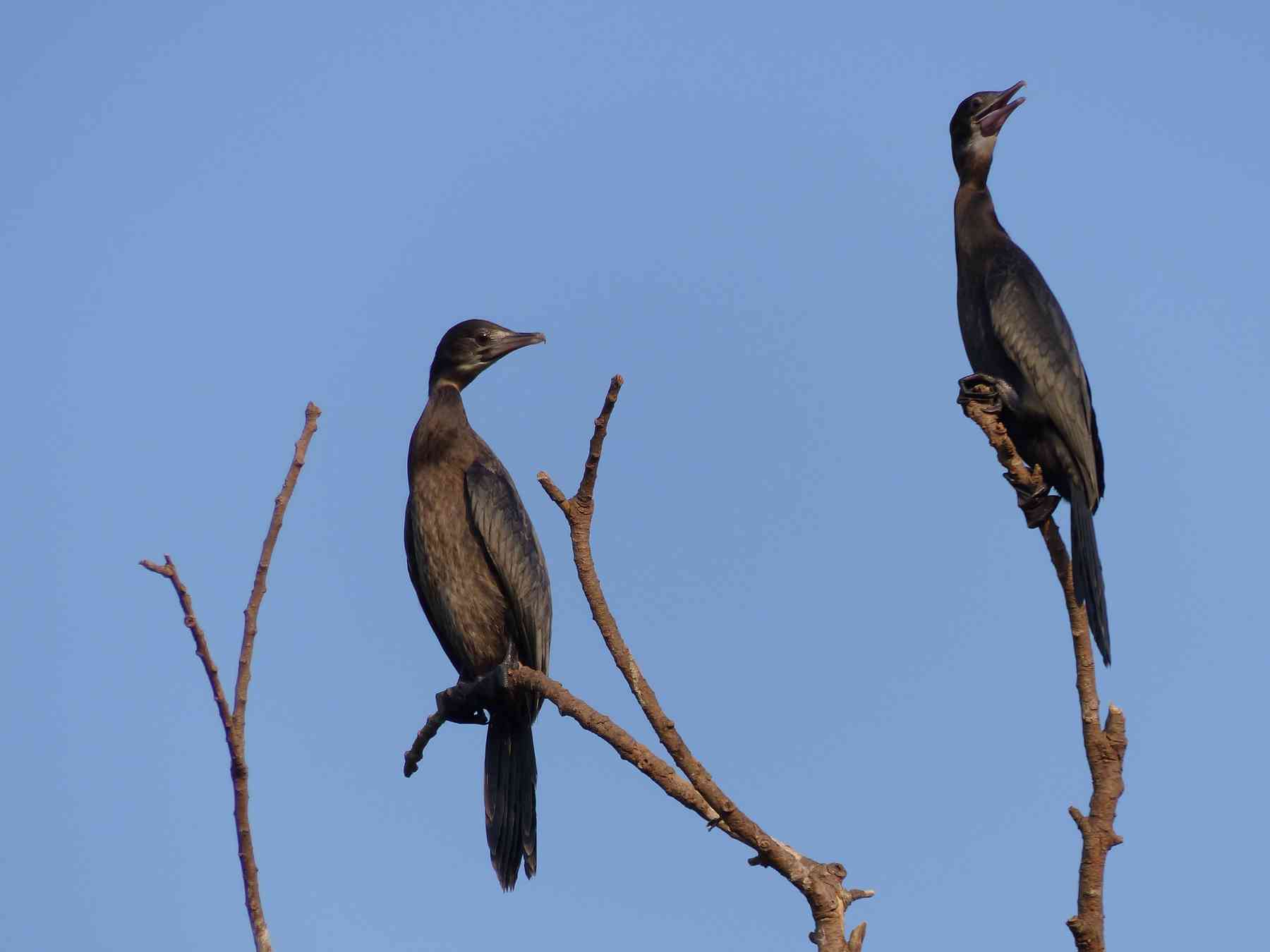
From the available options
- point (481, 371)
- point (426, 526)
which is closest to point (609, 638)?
point (426, 526)

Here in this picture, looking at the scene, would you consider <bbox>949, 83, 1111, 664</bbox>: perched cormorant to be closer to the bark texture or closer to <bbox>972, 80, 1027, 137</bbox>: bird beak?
<bbox>972, 80, 1027, 137</bbox>: bird beak

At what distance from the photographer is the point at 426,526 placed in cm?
768

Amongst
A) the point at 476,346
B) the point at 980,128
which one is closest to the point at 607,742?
the point at 476,346

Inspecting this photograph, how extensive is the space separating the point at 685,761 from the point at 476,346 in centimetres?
416

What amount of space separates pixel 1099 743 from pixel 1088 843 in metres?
0.34

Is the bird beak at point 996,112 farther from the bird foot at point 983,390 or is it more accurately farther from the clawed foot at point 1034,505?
the clawed foot at point 1034,505

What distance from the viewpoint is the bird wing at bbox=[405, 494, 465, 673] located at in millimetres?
7648

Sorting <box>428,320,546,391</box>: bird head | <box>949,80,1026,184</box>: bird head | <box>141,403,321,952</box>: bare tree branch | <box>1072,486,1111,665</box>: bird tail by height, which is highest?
<box>949,80,1026,184</box>: bird head

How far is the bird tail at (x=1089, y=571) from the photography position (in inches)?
227

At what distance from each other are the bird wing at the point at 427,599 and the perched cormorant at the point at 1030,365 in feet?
9.46

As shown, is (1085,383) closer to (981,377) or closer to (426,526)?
(981,377)

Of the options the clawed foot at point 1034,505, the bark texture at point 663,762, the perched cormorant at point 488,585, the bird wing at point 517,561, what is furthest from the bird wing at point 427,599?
the clawed foot at point 1034,505

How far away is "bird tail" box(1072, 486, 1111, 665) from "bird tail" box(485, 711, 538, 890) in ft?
9.19

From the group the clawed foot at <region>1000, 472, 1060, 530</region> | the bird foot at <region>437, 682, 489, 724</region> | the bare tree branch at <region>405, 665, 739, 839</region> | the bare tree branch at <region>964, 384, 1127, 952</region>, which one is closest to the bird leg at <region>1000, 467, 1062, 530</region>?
the clawed foot at <region>1000, 472, 1060, 530</region>
